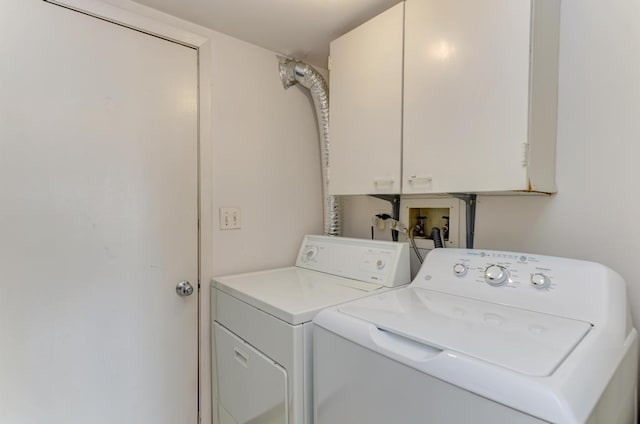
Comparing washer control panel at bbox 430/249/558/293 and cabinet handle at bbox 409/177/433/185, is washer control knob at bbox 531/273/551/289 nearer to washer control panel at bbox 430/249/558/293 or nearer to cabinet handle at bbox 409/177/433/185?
washer control panel at bbox 430/249/558/293

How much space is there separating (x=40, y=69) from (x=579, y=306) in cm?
203

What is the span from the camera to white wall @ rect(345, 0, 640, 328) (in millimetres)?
1064

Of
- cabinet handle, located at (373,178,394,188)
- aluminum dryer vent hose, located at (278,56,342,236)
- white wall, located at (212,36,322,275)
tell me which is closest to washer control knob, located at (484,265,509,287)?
cabinet handle, located at (373,178,394,188)

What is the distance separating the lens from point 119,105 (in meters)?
1.44

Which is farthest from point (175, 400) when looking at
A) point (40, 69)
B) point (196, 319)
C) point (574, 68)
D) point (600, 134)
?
point (574, 68)

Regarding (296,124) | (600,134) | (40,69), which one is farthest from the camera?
(296,124)

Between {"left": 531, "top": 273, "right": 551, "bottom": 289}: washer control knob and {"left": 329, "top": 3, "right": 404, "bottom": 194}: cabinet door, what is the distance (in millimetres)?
585

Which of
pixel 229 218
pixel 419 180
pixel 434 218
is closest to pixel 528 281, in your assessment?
pixel 419 180

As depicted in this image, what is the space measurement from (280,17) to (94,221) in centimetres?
125

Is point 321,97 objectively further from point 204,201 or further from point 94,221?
point 94,221

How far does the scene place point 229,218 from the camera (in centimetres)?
175

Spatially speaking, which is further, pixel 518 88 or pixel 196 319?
pixel 196 319

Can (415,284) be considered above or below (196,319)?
above

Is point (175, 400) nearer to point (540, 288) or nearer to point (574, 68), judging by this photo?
point (540, 288)
